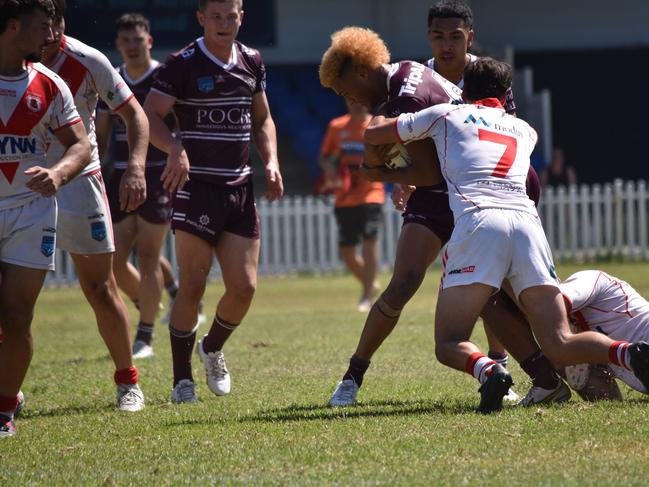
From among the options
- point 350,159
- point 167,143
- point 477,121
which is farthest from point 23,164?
point 350,159

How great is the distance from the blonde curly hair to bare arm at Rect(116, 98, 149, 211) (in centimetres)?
109

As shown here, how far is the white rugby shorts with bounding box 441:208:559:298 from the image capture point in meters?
6.42

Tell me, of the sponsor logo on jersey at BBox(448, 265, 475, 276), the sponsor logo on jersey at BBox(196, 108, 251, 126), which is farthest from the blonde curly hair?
the sponsor logo on jersey at BBox(448, 265, 475, 276)

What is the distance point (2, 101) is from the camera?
21.0ft

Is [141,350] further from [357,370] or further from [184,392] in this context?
[357,370]

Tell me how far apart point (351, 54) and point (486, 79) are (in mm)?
775

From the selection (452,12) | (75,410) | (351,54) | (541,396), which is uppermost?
(452,12)

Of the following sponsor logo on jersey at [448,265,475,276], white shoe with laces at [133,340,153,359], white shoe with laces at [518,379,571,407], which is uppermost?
sponsor logo on jersey at [448,265,475,276]

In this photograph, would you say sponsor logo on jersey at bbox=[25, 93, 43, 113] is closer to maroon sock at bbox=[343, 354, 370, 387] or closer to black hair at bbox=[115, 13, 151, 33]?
maroon sock at bbox=[343, 354, 370, 387]

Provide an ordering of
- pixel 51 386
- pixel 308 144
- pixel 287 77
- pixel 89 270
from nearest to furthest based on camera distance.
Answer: pixel 89 270 → pixel 51 386 → pixel 308 144 → pixel 287 77

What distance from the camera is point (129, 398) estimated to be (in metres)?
7.52

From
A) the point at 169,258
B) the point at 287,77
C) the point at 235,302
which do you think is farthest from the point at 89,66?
the point at 287,77

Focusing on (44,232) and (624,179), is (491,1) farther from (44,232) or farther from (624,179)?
(44,232)

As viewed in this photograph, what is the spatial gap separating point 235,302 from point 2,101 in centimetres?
223
